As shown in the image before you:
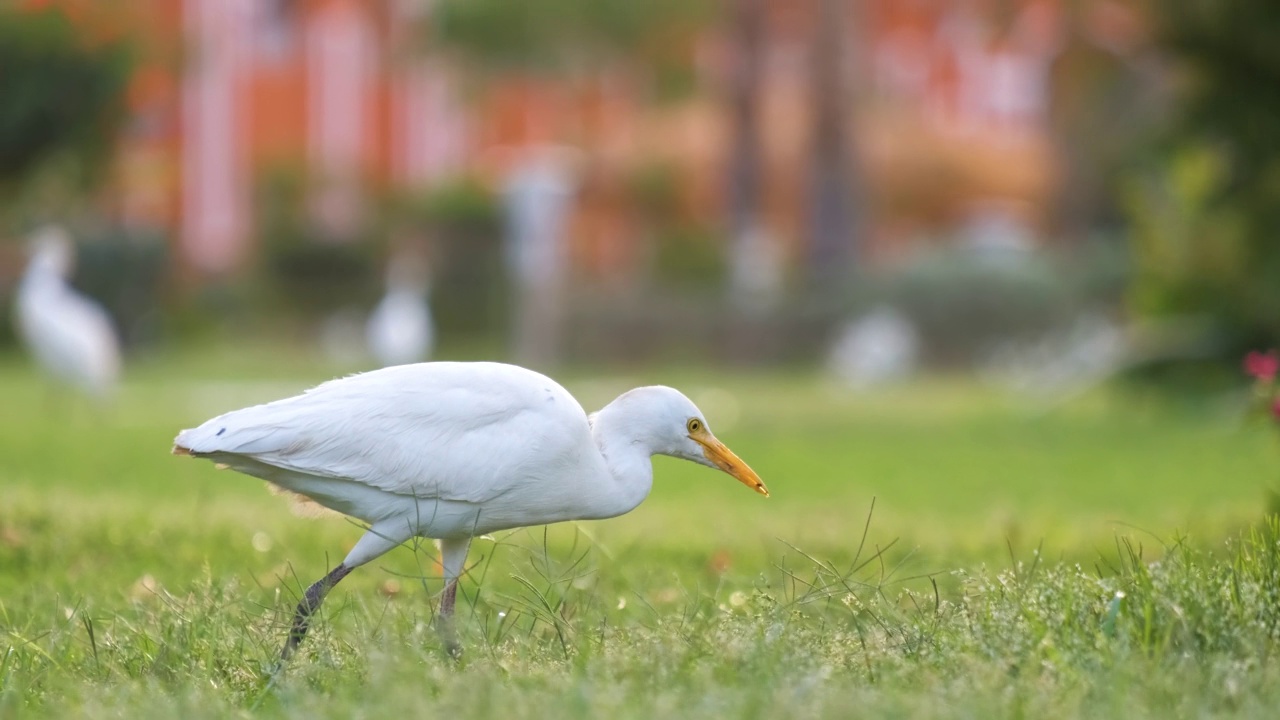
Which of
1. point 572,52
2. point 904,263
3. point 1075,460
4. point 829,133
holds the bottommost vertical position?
point 1075,460

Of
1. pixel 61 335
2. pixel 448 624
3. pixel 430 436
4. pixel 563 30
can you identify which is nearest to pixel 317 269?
pixel 563 30

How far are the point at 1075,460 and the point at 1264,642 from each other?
794 cm

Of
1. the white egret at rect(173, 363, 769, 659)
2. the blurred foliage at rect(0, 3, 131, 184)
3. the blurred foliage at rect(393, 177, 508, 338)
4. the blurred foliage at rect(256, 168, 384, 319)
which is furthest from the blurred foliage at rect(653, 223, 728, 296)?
the white egret at rect(173, 363, 769, 659)

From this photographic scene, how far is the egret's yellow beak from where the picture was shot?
4555 mm

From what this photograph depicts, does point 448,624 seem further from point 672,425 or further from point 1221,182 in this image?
point 1221,182

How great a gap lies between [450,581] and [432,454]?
0.33 meters

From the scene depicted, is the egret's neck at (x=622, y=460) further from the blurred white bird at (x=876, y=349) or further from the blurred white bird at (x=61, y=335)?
the blurred white bird at (x=876, y=349)

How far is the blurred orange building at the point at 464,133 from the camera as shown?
3281cm

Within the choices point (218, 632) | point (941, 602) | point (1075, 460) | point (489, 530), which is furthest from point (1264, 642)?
point (1075, 460)

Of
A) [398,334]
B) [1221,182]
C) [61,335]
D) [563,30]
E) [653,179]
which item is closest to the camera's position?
[1221,182]

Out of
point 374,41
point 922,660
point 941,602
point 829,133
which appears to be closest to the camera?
point 922,660

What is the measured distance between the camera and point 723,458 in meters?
4.59

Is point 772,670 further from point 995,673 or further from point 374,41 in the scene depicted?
point 374,41

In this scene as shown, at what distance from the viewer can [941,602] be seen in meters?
4.66
